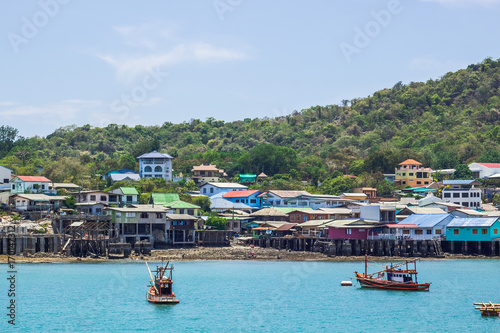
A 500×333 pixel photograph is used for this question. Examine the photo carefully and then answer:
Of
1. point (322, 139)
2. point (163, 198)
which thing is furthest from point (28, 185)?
point (322, 139)

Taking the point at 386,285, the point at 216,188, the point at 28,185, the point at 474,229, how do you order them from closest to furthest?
the point at 386,285
the point at 474,229
the point at 28,185
the point at 216,188

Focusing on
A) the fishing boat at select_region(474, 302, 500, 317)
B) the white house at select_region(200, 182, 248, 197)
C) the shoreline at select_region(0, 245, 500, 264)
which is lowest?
the fishing boat at select_region(474, 302, 500, 317)

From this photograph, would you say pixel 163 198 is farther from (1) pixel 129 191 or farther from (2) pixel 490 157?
(2) pixel 490 157

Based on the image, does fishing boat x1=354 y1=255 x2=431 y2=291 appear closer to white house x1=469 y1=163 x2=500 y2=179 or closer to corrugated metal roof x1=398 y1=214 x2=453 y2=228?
corrugated metal roof x1=398 y1=214 x2=453 y2=228

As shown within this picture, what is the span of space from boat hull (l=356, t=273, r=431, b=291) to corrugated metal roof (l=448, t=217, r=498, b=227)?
1042 inches

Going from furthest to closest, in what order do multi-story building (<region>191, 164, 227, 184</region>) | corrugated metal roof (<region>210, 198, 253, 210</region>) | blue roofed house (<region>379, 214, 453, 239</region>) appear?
multi-story building (<region>191, 164, 227, 184</region>), corrugated metal roof (<region>210, 198, 253, 210</region>), blue roofed house (<region>379, 214, 453, 239</region>)

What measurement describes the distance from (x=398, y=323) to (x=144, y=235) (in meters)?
39.2

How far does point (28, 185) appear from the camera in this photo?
94.6 metres

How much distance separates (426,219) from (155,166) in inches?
1843

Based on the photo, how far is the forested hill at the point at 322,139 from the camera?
127m

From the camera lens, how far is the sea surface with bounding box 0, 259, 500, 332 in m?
45.5

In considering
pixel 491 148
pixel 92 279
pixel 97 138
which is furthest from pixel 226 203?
pixel 97 138

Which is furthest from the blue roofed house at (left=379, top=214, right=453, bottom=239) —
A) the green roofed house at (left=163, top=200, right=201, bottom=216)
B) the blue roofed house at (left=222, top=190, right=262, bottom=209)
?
the blue roofed house at (left=222, top=190, right=262, bottom=209)

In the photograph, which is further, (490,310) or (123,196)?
(123,196)
